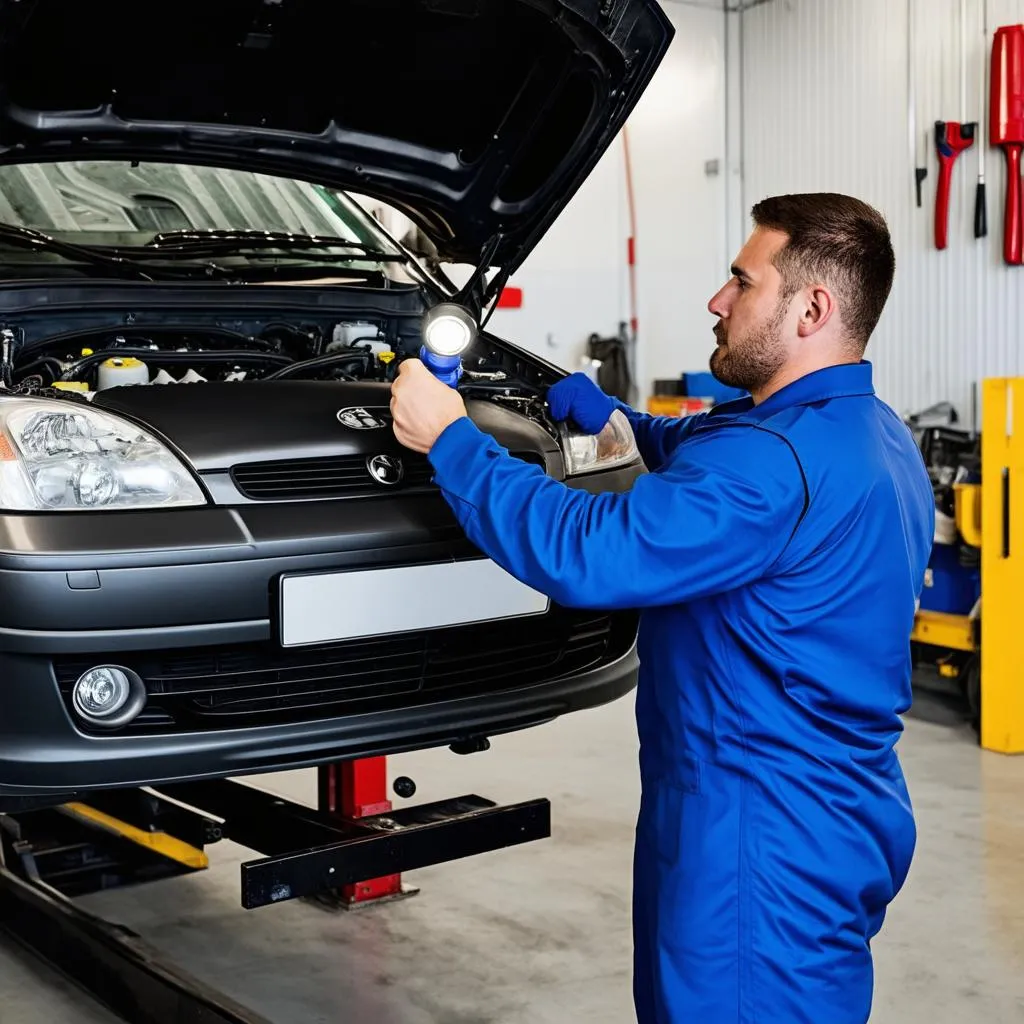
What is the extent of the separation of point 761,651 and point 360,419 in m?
0.77

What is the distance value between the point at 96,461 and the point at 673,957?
3.27ft

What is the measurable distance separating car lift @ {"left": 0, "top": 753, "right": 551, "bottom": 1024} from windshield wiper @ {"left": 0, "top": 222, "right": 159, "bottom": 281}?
959 mm

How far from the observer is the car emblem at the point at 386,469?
6.51 ft

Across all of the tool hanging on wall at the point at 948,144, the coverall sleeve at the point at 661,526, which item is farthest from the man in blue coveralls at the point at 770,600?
the tool hanging on wall at the point at 948,144

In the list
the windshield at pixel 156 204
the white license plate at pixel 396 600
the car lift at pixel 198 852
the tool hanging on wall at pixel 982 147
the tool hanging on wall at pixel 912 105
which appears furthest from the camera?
the tool hanging on wall at pixel 912 105

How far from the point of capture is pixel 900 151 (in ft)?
21.6

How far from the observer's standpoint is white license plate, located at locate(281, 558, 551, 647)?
184 centimetres

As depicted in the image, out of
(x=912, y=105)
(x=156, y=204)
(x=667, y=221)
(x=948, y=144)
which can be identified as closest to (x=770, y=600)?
(x=156, y=204)

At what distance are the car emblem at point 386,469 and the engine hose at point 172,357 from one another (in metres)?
0.51

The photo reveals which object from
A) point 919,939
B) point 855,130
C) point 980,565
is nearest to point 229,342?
point 919,939

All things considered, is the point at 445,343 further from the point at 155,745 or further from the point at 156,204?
the point at 156,204

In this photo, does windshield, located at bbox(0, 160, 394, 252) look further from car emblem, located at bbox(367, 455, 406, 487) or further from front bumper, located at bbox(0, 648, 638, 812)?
front bumper, located at bbox(0, 648, 638, 812)

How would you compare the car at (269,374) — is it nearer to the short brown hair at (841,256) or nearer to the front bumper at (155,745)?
the front bumper at (155,745)

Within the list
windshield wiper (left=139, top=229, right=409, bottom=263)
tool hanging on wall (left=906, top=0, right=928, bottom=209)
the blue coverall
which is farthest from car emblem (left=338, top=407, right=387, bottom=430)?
tool hanging on wall (left=906, top=0, right=928, bottom=209)
